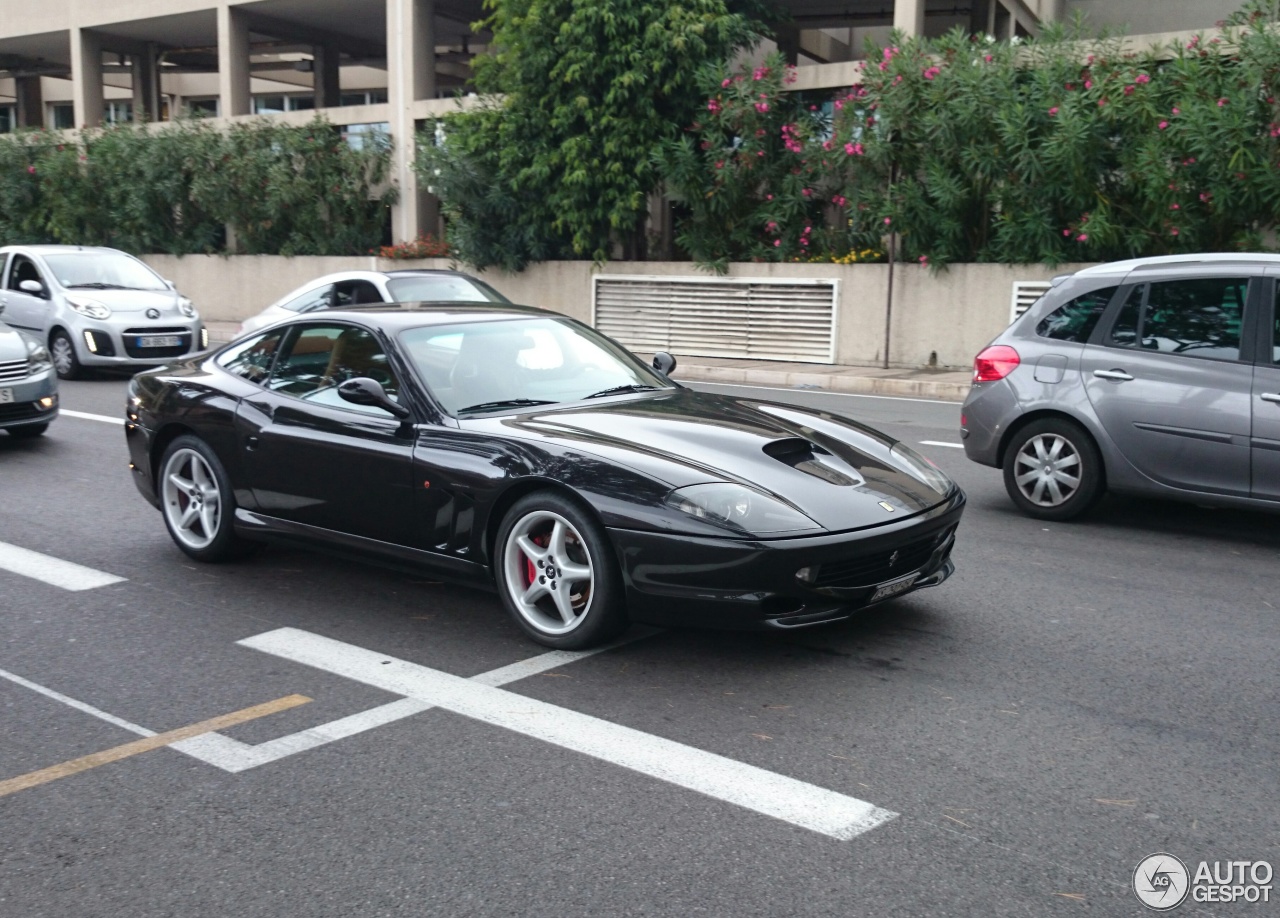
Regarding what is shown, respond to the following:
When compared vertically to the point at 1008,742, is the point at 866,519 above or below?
above

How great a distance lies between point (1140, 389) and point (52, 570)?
19.8 ft

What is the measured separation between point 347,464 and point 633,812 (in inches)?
104

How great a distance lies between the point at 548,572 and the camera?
5.11 m

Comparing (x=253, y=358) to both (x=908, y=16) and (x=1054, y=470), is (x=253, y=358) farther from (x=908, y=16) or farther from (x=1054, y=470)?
(x=908, y=16)

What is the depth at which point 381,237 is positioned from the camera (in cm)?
2595

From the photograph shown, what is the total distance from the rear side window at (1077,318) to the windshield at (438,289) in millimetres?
6321

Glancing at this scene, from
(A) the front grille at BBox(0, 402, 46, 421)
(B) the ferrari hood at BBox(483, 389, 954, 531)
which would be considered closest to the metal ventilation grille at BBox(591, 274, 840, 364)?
(A) the front grille at BBox(0, 402, 46, 421)

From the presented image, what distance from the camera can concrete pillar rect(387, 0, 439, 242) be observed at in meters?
25.1

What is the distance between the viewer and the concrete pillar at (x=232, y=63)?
28.2 metres

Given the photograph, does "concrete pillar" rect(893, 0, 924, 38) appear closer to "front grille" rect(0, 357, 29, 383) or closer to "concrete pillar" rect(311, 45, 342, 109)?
"front grille" rect(0, 357, 29, 383)

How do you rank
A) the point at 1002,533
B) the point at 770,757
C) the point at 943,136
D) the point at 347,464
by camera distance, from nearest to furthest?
the point at 770,757 < the point at 347,464 < the point at 1002,533 < the point at 943,136

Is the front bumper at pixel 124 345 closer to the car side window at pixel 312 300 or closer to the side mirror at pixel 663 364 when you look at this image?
the car side window at pixel 312 300

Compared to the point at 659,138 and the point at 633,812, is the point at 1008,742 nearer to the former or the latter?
the point at 633,812

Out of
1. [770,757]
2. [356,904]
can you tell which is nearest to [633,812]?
[770,757]
